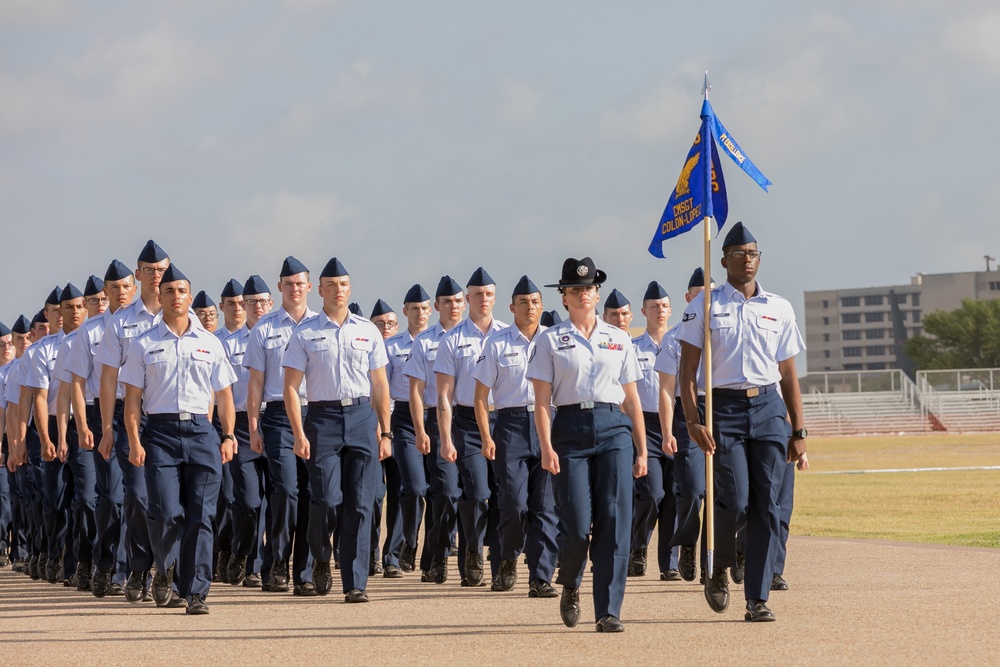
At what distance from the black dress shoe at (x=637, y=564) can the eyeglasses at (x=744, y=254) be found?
165 inches

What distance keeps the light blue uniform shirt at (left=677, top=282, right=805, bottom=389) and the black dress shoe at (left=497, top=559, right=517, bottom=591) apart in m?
3.07

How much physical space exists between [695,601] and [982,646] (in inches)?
122

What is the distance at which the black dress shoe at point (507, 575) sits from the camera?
1238 cm

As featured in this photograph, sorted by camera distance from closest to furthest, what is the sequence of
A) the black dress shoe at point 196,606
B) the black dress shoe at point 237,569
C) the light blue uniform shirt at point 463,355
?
the black dress shoe at point 196,606 < the light blue uniform shirt at point 463,355 < the black dress shoe at point 237,569

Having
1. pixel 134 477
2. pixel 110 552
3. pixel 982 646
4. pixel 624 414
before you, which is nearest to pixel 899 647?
pixel 982 646

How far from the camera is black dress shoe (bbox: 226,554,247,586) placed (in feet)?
44.8

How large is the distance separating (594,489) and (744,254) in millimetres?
1803

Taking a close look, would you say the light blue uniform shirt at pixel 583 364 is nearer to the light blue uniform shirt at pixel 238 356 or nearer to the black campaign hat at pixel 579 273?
the black campaign hat at pixel 579 273

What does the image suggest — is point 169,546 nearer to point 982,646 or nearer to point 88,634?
point 88,634

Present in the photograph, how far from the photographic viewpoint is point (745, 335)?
9.89 meters

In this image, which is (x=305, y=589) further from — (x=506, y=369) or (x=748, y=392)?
(x=748, y=392)

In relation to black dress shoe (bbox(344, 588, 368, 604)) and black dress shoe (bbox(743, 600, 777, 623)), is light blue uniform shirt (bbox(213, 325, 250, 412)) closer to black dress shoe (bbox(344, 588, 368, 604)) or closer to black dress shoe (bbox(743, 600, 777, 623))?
black dress shoe (bbox(344, 588, 368, 604))

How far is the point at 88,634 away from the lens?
9.88 m

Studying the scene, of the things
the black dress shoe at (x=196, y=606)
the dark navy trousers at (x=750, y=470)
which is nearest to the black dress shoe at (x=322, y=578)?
the black dress shoe at (x=196, y=606)
